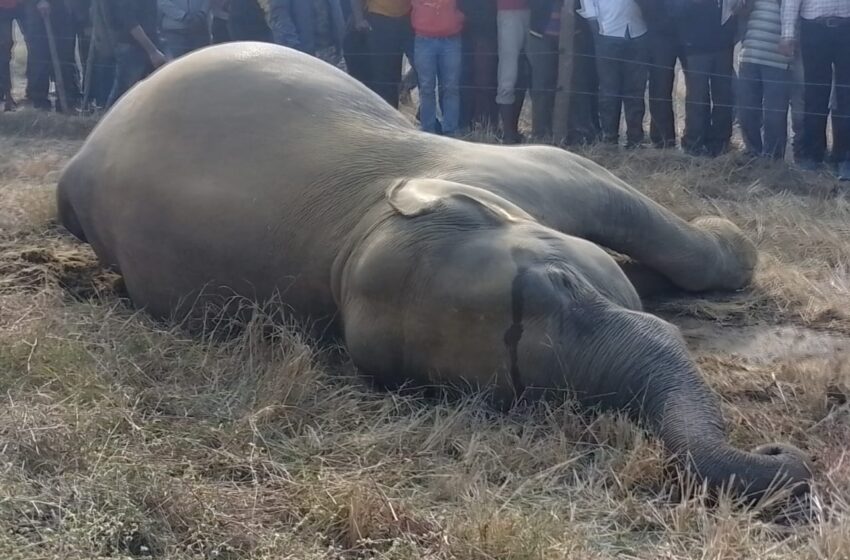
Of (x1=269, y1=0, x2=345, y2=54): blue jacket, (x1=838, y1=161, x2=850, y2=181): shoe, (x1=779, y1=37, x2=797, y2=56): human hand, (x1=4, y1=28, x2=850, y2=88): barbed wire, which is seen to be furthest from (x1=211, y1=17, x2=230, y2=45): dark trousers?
(x1=838, y1=161, x2=850, y2=181): shoe

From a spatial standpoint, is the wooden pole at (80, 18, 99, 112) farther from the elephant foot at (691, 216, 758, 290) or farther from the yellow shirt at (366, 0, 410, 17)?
the elephant foot at (691, 216, 758, 290)

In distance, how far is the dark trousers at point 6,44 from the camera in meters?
12.8

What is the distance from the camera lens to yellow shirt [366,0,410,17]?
34.8 feet

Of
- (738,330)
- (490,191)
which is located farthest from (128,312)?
(738,330)

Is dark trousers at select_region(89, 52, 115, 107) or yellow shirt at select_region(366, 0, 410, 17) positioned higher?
yellow shirt at select_region(366, 0, 410, 17)

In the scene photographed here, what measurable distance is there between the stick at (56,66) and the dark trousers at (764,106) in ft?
22.9

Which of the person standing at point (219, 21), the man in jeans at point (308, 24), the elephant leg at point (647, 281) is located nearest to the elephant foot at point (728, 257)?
the elephant leg at point (647, 281)

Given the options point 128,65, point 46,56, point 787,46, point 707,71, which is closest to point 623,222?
point 787,46

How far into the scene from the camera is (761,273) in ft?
19.8

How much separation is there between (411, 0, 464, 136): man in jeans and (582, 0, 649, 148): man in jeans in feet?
3.90

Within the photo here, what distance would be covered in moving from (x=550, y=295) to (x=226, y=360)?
136 cm

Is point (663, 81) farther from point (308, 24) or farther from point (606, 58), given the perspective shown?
point (308, 24)

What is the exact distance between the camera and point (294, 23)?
1091 centimetres

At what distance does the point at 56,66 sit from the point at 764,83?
7.37 metres
